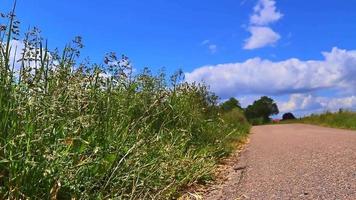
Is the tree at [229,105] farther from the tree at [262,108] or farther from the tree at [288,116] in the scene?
the tree at [262,108]

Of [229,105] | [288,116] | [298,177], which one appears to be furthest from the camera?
[288,116]

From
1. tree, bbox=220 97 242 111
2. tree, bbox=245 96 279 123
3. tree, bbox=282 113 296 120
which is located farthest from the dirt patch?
tree, bbox=245 96 279 123

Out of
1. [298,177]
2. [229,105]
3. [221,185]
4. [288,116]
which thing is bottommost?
[221,185]

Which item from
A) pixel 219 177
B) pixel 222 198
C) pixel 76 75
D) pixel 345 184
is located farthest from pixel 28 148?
pixel 219 177

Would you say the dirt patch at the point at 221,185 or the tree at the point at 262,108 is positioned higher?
the tree at the point at 262,108

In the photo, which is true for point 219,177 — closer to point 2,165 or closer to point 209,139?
point 209,139

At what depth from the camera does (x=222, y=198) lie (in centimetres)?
569

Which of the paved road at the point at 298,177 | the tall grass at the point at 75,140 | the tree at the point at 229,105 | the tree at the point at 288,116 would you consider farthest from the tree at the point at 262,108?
the tall grass at the point at 75,140

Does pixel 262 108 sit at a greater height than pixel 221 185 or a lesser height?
greater

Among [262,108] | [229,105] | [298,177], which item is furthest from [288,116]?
[298,177]

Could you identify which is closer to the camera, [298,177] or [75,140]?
[75,140]

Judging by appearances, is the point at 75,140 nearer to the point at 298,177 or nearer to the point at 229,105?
the point at 298,177

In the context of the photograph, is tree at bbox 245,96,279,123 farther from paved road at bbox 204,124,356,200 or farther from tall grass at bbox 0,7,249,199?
tall grass at bbox 0,7,249,199

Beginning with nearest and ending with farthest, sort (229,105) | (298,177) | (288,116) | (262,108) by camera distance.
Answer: (298,177)
(229,105)
(288,116)
(262,108)
